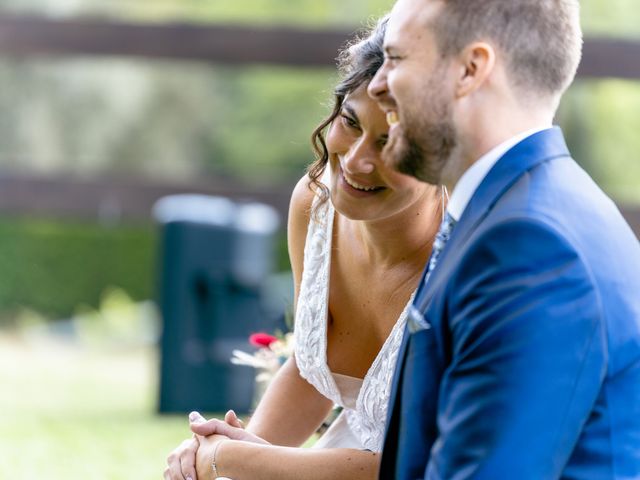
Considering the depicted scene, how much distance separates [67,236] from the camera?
53.6 ft

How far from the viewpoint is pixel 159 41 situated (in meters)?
8.77

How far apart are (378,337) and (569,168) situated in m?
0.90

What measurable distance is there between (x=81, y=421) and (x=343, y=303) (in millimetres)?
4588

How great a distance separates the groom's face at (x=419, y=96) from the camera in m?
1.59

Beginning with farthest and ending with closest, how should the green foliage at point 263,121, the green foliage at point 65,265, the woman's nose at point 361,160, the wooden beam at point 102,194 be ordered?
1. the green foliage at point 263,121
2. the green foliage at point 65,265
3. the wooden beam at point 102,194
4. the woman's nose at point 361,160

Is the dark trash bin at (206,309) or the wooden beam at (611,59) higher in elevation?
the wooden beam at (611,59)

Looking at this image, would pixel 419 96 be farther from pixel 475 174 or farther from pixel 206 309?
pixel 206 309

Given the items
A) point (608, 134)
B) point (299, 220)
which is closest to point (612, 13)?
point (608, 134)

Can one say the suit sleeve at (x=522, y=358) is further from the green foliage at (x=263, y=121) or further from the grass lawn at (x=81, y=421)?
the green foliage at (x=263, y=121)

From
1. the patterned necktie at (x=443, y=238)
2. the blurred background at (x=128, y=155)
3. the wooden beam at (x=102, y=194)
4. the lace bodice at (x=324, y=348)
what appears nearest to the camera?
the patterned necktie at (x=443, y=238)

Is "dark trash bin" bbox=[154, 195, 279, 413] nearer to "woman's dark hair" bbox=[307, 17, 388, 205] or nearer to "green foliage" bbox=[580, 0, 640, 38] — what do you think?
"woman's dark hair" bbox=[307, 17, 388, 205]

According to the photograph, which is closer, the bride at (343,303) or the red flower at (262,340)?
the bride at (343,303)

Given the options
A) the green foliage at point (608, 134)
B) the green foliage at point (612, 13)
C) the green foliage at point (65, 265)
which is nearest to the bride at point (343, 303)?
the green foliage at point (65, 265)

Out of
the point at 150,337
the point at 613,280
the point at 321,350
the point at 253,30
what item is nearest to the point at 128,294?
the point at 150,337
